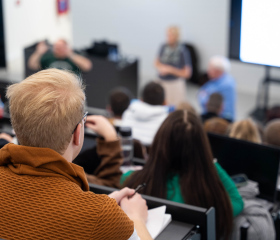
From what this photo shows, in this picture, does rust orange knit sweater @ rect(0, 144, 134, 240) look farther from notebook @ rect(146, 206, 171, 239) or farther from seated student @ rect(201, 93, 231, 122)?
seated student @ rect(201, 93, 231, 122)

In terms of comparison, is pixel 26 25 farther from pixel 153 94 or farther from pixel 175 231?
pixel 175 231

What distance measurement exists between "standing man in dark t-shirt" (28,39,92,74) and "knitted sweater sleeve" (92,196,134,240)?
4.26 m

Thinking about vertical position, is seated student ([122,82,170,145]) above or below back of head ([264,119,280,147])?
below

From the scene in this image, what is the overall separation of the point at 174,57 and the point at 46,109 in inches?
206

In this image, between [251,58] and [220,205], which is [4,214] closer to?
[220,205]

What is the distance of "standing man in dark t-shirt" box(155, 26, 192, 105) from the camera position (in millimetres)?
6113

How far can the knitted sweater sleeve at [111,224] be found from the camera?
1.02m

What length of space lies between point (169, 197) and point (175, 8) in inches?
240

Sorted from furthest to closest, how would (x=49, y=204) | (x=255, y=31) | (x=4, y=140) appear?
(x=255, y=31)
(x=4, y=140)
(x=49, y=204)

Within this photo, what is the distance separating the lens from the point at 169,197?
6.40 feet

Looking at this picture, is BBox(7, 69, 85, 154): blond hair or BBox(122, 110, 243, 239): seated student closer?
BBox(7, 69, 85, 154): blond hair

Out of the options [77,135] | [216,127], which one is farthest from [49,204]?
[216,127]

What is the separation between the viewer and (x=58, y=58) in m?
5.62

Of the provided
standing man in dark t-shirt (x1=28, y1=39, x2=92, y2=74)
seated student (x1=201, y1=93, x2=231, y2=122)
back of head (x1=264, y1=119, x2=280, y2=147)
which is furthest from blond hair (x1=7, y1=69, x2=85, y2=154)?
standing man in dark t-shirt (x1=28, y1=39, x2=92, y2=74)
